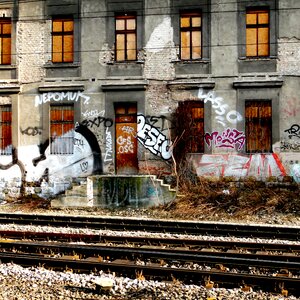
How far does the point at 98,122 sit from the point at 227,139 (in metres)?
5.11

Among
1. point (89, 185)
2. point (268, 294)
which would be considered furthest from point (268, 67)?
point (268, 294)

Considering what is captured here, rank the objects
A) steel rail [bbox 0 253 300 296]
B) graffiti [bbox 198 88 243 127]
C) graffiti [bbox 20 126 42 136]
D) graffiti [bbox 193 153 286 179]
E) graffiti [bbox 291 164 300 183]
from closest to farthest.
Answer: steel rail [bbox 0 253 300 296], graffiti [bbox 291 164 300 183], graffiti [bbox 193 153 286 179], graffiti [bbox 198 88 243 127], graffiti [bbox 20 126 42 136]

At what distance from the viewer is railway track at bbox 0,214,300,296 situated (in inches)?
303

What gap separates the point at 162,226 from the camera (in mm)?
13117

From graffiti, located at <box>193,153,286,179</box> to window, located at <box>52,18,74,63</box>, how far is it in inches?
265

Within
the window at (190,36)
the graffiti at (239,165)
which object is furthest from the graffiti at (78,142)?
the window at (190,36)

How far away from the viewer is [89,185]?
17297 millimetres

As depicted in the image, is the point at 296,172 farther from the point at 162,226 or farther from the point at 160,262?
the point at 160,262

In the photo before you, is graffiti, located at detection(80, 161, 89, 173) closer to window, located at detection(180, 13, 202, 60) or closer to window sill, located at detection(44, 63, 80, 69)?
window sill, located at detection(44, 63, 80, 69)

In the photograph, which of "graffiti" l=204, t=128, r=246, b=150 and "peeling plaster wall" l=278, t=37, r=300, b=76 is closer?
"peeling plaster wall" l=278, t=37, r=300, b=76

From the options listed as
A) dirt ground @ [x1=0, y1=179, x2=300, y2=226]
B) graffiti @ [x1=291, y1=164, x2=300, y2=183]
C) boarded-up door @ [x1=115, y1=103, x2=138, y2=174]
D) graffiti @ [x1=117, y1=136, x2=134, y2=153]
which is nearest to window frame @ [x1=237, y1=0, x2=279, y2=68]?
graffiti @ [x1=291, y1=164, x2=300, y2=183]

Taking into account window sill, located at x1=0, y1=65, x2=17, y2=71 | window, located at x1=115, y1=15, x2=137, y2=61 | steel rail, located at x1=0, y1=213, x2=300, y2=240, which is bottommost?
steel rail, located at x1=0, y1=213, x2=300, y2=240

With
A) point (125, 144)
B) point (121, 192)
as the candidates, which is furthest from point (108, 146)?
point (121, 192)

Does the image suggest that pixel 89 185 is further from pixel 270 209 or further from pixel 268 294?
pixel 268 294
